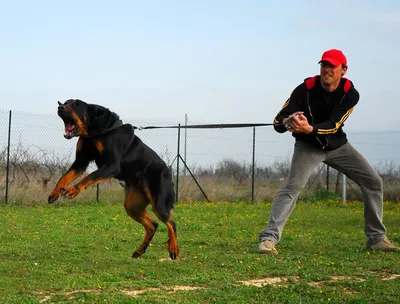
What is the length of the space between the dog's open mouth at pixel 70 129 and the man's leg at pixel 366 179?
312 centimetres

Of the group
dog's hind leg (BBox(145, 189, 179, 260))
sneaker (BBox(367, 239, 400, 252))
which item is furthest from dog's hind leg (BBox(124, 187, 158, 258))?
sneaker (BBox(367, 239, 400, 252))

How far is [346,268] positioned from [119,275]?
2236 millimetres

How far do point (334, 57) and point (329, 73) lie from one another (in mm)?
179

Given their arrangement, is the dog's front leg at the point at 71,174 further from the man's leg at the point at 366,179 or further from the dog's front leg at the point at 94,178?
the man's leg at the point at 366,179

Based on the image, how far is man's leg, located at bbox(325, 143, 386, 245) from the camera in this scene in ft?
27.5

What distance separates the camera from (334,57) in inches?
308

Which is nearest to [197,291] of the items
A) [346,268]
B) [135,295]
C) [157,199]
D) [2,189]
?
[135,295]

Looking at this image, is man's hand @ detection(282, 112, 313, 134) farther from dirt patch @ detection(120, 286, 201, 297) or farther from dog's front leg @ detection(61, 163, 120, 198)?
dirt patch @ detection(120, 286, 201, 297)

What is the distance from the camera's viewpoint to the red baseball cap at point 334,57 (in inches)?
307

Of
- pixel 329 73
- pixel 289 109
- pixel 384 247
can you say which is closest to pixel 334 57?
pixel 329 73

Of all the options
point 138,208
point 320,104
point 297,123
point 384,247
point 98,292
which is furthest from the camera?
point 384,247

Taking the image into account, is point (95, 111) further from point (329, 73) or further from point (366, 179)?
point (366, 179)

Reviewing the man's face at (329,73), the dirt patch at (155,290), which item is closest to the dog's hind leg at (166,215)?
the dirt patch at (155,290)

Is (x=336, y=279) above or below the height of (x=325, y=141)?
below
